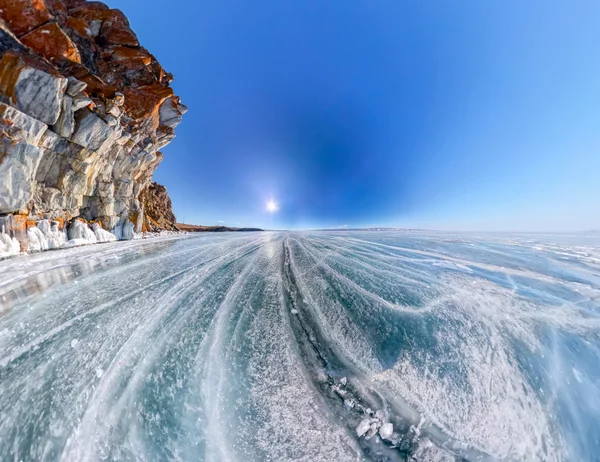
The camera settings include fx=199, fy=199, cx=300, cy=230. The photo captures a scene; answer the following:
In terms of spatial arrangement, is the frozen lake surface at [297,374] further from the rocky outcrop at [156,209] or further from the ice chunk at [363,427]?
the rocky outcrop at [156,209]

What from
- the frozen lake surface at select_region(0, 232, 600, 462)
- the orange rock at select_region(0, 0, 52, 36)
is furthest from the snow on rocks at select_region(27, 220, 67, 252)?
the orange rock at select_region(0, 0, 52, 36)

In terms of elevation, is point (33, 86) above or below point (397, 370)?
above

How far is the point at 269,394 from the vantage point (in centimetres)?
197

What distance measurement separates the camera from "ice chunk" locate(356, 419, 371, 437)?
1645 mm

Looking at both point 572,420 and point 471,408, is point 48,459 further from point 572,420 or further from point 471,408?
point 572,420

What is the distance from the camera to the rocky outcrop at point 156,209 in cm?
2600

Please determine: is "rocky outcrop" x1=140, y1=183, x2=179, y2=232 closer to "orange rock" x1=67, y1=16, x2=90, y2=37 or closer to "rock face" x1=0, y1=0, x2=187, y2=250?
"rock face" x1=0, y1=0, x2=187, y2=250

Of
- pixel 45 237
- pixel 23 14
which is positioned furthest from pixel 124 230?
pixel 23 14

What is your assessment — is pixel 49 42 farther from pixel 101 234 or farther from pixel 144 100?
pixel 101 234

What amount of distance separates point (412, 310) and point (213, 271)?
5.21 m

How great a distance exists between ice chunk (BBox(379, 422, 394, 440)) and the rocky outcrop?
28.9 metres

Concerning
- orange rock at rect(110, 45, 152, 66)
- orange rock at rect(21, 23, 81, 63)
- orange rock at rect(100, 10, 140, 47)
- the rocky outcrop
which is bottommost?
the rocky outcrop

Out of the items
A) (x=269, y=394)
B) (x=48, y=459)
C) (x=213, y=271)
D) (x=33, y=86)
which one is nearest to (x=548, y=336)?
(x=269, y=394)

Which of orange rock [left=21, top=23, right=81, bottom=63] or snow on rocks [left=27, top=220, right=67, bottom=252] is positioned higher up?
orange rock [left=21, top=23, right=81, bottom=63]
